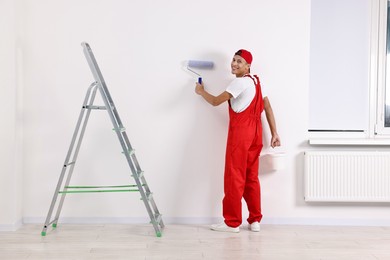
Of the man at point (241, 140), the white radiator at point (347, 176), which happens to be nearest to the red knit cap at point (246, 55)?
the man at point (241, 140)

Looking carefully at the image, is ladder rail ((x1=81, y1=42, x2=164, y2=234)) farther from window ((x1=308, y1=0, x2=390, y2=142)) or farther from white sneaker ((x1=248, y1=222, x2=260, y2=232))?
window ((x1=308, y1=0, x2=390, y2=142))

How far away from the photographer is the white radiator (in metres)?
4.36

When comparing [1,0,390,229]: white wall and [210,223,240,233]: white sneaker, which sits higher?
[1,0,390,229]: white wall

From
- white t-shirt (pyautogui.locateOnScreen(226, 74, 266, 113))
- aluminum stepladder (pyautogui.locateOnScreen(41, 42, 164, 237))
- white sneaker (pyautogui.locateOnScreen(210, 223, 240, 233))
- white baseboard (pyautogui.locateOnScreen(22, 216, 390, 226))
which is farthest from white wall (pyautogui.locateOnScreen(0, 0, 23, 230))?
white t-shirt (pyautogui.locateOnScreen(226, 74, 266, 113))

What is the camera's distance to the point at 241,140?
4.12 m

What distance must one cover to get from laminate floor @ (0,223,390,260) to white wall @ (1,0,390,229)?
0.71 ft

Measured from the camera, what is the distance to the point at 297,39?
172 inches

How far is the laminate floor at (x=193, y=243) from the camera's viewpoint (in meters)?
3.51

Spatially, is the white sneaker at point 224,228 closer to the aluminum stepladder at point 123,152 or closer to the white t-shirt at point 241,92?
the aluminum stepladder at point 123,152

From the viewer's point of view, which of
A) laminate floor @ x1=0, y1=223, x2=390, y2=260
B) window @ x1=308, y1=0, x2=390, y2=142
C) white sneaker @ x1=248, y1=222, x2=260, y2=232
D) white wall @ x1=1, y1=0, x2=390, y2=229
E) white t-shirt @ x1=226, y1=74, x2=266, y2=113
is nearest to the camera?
laminate floor @ x1=0, y1=223, x2=390, y2=260

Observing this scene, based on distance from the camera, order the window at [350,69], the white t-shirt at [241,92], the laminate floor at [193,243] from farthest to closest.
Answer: the window at [350,69]
the white t-shirt at [241,92]
the laminate floor at [193,243]

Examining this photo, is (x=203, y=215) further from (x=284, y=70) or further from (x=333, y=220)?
(x=284, y=70)

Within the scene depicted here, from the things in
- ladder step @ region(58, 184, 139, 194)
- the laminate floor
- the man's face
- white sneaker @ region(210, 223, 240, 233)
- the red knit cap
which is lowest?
the laminate floor

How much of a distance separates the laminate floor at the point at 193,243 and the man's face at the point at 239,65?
1228 mm
